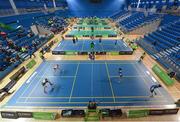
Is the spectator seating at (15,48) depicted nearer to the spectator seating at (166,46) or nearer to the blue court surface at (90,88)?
the blue court surface at (90,88)

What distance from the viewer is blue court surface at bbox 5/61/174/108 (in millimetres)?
13797

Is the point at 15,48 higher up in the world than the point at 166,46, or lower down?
higher up

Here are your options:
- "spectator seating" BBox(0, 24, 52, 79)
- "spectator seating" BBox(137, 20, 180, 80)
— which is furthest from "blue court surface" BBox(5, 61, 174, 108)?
"spectator seating" BBox(0, 24, 52, 79)

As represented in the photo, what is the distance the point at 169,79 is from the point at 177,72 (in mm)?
2414

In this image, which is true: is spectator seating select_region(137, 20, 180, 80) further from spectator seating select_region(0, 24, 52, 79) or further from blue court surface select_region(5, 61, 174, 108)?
spectator seating select_region(0, 24, 52, 79)

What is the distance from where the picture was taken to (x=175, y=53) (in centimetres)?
2117

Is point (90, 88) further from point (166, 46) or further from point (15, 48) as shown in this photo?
point (15, 48)

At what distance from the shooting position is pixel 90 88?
1573cm

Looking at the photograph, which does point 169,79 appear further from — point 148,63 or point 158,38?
point 158,38

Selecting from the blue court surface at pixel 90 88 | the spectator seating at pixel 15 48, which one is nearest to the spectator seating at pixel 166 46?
the blue court surface at pixel 90 88

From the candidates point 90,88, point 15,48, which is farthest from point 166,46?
point 15,48

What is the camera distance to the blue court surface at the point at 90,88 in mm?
13797

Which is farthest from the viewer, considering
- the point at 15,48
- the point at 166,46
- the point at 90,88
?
the point at 15,48

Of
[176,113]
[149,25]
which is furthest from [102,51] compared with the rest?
[149,25]
